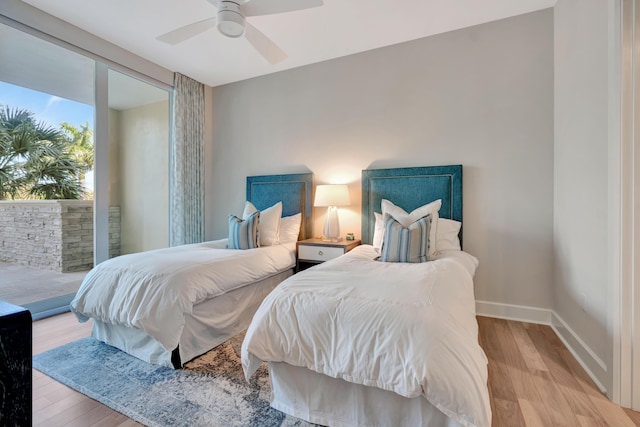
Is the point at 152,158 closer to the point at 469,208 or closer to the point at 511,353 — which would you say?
the point at 469,208

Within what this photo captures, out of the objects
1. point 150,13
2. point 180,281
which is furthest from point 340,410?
point 150,13

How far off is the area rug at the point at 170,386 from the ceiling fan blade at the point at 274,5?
2543 millimetres

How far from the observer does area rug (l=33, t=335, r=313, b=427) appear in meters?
1.58

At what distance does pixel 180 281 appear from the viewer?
6.70ft

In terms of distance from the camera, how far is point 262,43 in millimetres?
2607

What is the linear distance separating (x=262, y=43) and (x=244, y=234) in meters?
1.78

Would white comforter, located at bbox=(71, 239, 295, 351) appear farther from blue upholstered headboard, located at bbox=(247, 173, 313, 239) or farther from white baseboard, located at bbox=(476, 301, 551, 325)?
white baseboard, located at bbox=(476, 301, 551, 325)

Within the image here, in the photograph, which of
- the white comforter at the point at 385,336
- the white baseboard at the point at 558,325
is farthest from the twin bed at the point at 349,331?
the white baseboard at the point at 558,325

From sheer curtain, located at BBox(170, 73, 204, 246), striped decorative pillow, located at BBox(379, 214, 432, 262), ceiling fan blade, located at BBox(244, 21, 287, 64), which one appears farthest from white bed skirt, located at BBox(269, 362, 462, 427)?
sheer curtain, located at BBox(170, 73, 204, 246)

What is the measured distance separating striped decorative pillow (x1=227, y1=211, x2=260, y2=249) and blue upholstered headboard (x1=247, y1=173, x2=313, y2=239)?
772 millimetres

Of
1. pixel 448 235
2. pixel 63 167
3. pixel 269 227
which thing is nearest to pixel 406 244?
Answer: pixel 448 235

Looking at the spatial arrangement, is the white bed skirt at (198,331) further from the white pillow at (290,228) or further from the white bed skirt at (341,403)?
the white pillow at (290,228)

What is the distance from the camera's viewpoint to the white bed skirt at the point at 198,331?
2088 mm

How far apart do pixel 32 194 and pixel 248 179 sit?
2249 mm
